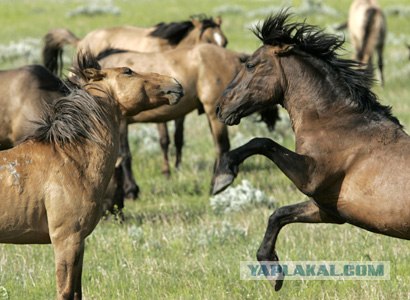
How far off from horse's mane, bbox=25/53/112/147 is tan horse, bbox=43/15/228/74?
8383mm

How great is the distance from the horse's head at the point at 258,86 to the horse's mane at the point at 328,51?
91 mm

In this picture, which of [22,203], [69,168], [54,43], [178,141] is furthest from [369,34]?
[22,203]

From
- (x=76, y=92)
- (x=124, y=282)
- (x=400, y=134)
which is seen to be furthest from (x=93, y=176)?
(x=400, y=134)

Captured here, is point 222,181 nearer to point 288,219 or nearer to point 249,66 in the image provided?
point 288,219

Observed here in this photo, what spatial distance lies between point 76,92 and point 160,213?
14.9 ft

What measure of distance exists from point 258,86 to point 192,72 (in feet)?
18.9

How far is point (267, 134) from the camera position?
15.8 metres

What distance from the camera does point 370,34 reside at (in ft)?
71.9

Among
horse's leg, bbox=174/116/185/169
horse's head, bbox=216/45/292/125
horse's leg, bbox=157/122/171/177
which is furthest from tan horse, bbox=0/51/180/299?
horse's leg, bbox=174/116/185/169

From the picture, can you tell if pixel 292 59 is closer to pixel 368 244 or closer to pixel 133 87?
pixel 133 87

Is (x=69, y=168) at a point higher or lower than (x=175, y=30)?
higher

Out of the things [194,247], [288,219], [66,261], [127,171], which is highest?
[66,261]

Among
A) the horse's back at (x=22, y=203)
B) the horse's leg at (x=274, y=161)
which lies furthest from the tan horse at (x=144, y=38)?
the horse's back at (x=22, y=203)

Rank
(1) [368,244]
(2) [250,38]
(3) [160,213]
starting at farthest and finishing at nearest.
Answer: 1. (2) [250,38]
2. (3) [160,213]
3. (1) [368,244]
